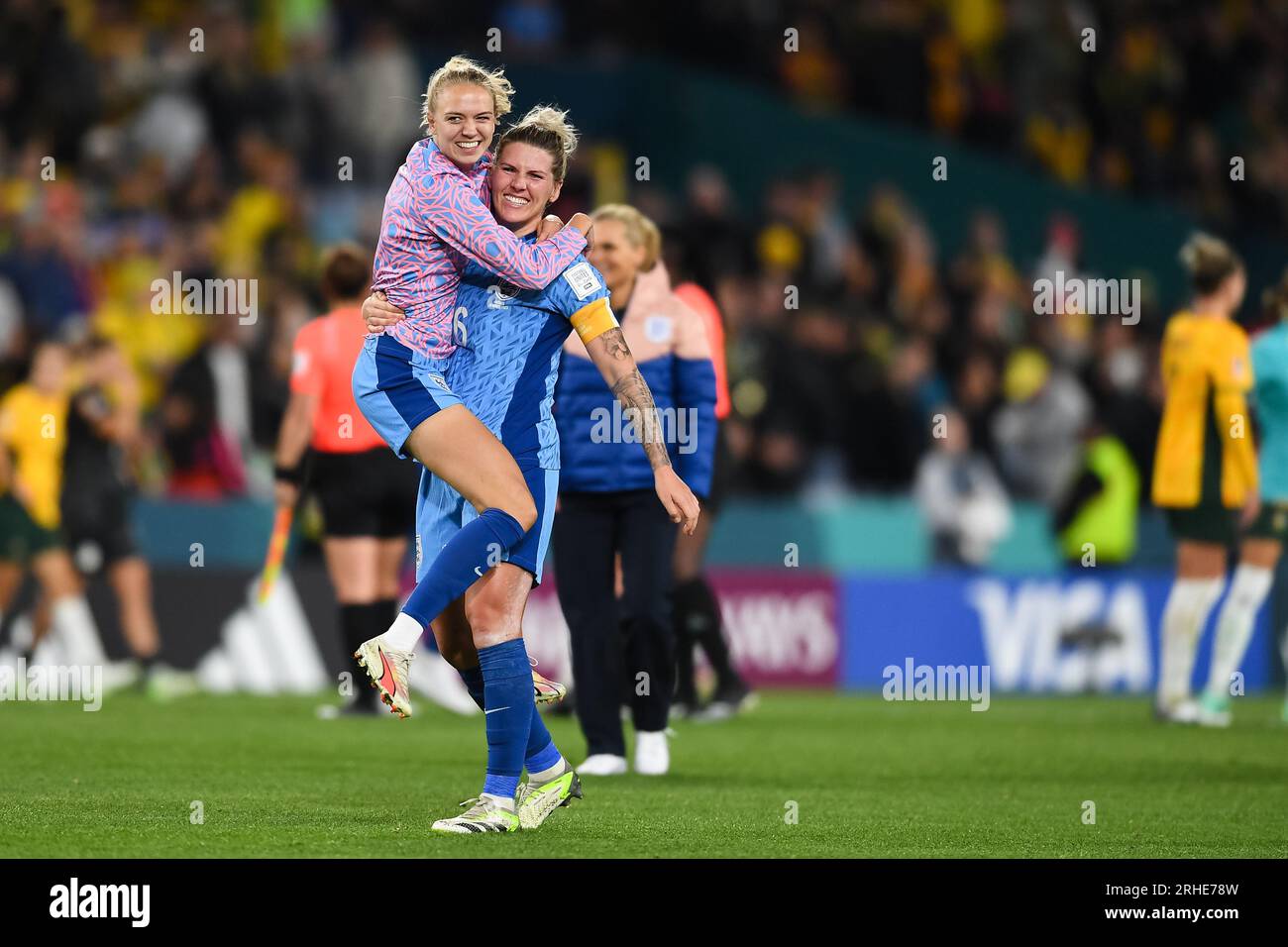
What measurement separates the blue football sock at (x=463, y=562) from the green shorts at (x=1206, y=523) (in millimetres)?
6914

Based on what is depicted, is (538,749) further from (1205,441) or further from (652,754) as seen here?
(1205,441)

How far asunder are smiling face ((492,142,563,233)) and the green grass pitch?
210 centimetres

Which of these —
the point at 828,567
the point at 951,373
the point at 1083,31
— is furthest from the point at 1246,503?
the point at 1083,31

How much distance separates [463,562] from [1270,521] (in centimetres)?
729

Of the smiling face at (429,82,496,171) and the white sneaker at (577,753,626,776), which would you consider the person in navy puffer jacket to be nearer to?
the white sneaker at (577,753,626,776)

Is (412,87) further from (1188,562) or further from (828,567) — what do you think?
(1188,562)

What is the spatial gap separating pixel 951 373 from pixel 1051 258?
266cm

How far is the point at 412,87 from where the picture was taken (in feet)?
69.1

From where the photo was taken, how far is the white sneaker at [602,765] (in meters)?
9.91

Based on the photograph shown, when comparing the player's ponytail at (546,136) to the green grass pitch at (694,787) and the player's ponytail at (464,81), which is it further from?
the green grass pitch at (694,787)

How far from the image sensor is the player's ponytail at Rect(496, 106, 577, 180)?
25.2 ft

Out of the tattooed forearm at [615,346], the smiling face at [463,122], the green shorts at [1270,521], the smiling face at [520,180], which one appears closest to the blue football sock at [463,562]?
the tattooed forearm at [615,346]

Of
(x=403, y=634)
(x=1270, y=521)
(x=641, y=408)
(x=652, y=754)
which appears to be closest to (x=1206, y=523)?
(x=1270, y=521)

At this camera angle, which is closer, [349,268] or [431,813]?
[431,813]
